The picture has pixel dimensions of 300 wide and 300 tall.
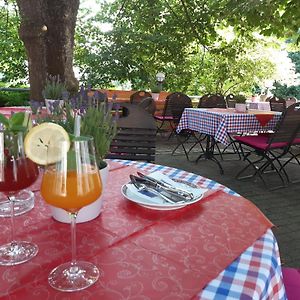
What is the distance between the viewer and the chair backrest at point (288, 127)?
154 inches

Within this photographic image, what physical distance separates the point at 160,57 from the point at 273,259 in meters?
9.43

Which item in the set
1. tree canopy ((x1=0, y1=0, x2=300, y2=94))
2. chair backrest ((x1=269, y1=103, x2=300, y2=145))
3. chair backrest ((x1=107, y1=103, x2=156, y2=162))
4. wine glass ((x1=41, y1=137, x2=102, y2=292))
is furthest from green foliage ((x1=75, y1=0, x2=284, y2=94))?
wine glass ((x1=41, y1=137, x2=102, y2=292))

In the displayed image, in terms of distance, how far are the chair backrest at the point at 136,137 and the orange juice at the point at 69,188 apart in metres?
1.62

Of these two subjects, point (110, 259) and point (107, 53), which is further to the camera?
point (107, 53)

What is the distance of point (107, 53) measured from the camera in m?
9.63

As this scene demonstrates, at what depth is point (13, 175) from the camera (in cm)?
82

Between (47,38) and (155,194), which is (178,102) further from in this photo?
(155,194)

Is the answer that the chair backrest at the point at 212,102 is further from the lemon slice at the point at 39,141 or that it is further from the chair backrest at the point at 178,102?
the lemon slice at the point at 39,141

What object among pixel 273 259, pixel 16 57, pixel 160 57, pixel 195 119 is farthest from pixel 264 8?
pixel 16 57

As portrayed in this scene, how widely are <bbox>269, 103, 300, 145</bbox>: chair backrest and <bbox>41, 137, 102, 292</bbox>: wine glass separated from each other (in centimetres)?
355

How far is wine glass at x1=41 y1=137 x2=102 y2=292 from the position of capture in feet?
2.28

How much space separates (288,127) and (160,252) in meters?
3.61

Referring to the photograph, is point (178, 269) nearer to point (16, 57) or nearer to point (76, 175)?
point (76, 175)

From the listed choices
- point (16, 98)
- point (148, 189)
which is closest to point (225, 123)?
point (148, 189)
